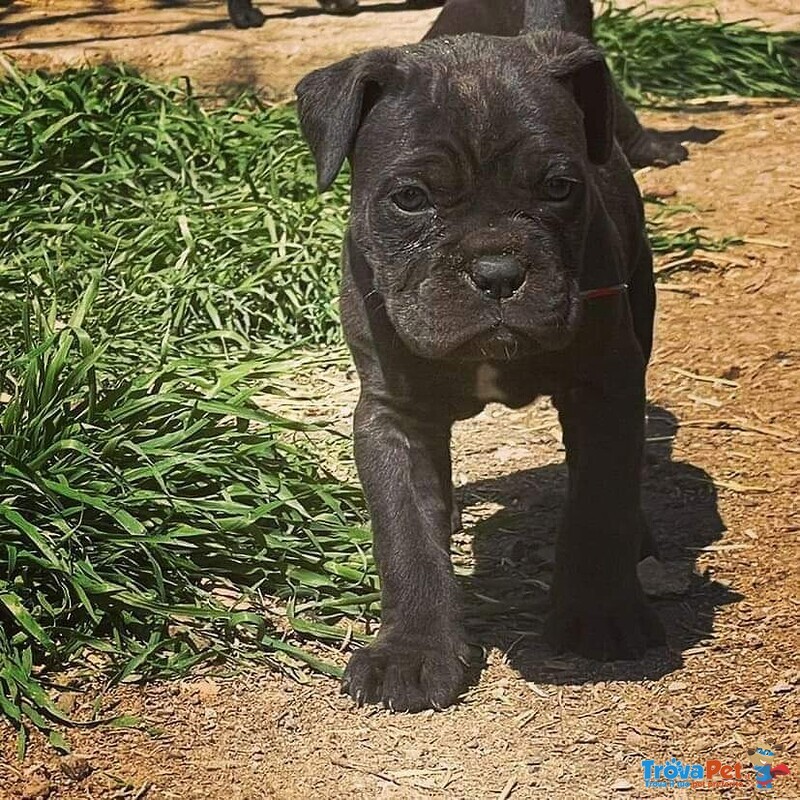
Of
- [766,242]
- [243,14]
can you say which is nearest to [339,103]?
[766,242]

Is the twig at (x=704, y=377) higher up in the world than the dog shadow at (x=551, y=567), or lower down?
lower down

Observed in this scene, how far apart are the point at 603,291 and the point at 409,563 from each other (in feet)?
2.85

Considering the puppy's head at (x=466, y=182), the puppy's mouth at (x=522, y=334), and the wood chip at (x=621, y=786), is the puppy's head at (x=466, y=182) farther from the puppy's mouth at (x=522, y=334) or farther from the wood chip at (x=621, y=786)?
the wood chip at (x=621, y=786)

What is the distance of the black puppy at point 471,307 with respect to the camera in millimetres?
3850

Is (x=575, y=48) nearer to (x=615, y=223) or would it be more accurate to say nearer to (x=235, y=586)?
(x=615, y=223)

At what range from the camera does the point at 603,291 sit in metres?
4.25

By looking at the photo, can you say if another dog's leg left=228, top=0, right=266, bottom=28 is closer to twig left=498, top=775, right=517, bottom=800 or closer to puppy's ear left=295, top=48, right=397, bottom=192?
puppy's ear left=295, top=48, right=397, bottom=192

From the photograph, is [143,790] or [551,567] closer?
[143,790]

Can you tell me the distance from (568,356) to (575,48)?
0.81 metres

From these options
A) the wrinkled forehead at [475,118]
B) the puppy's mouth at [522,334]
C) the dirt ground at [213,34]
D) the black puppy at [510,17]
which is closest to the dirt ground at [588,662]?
the puppy's mouth at [522,334]

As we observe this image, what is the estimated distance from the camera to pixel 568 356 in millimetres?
4223

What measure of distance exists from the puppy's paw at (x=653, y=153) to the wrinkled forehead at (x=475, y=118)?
15.2 ft

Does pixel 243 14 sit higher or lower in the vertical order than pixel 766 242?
higher

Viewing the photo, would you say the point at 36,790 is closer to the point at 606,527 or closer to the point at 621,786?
the point at 621,786
